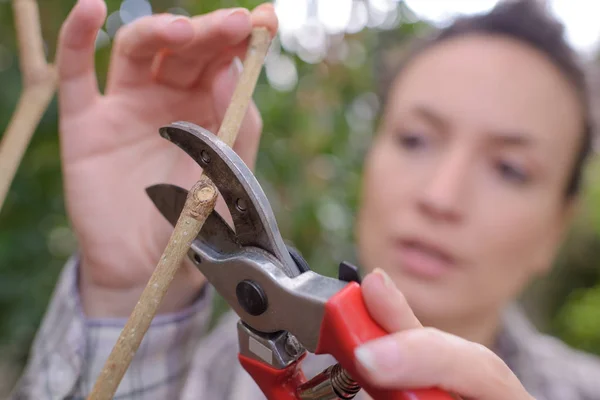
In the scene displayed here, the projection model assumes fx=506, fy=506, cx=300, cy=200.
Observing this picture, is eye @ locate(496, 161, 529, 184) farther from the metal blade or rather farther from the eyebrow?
the metal blade

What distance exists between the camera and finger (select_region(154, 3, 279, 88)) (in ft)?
1.45

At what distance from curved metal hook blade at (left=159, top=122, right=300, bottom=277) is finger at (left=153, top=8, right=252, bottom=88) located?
16 cm

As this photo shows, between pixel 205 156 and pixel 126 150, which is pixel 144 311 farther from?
pixel 126 150

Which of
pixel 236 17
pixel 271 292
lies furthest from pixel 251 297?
pixel 236 17

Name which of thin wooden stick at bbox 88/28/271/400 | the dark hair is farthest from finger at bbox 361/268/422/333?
the dark hair

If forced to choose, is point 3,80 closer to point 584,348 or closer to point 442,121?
point 442,121

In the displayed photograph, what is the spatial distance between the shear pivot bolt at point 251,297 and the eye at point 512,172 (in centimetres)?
66

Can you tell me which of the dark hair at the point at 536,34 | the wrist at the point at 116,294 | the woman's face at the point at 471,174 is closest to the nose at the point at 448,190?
the woman's face at the point at 471,174

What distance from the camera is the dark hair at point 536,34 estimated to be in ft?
3.10

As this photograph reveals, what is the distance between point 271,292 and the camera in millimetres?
324

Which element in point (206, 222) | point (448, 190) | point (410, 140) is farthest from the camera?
point (410, 140)

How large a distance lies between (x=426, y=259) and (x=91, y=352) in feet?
1.77

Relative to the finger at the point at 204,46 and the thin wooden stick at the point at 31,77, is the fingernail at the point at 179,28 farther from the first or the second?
the thin wooden stick at the point at 31,77

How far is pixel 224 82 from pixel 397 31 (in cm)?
97
